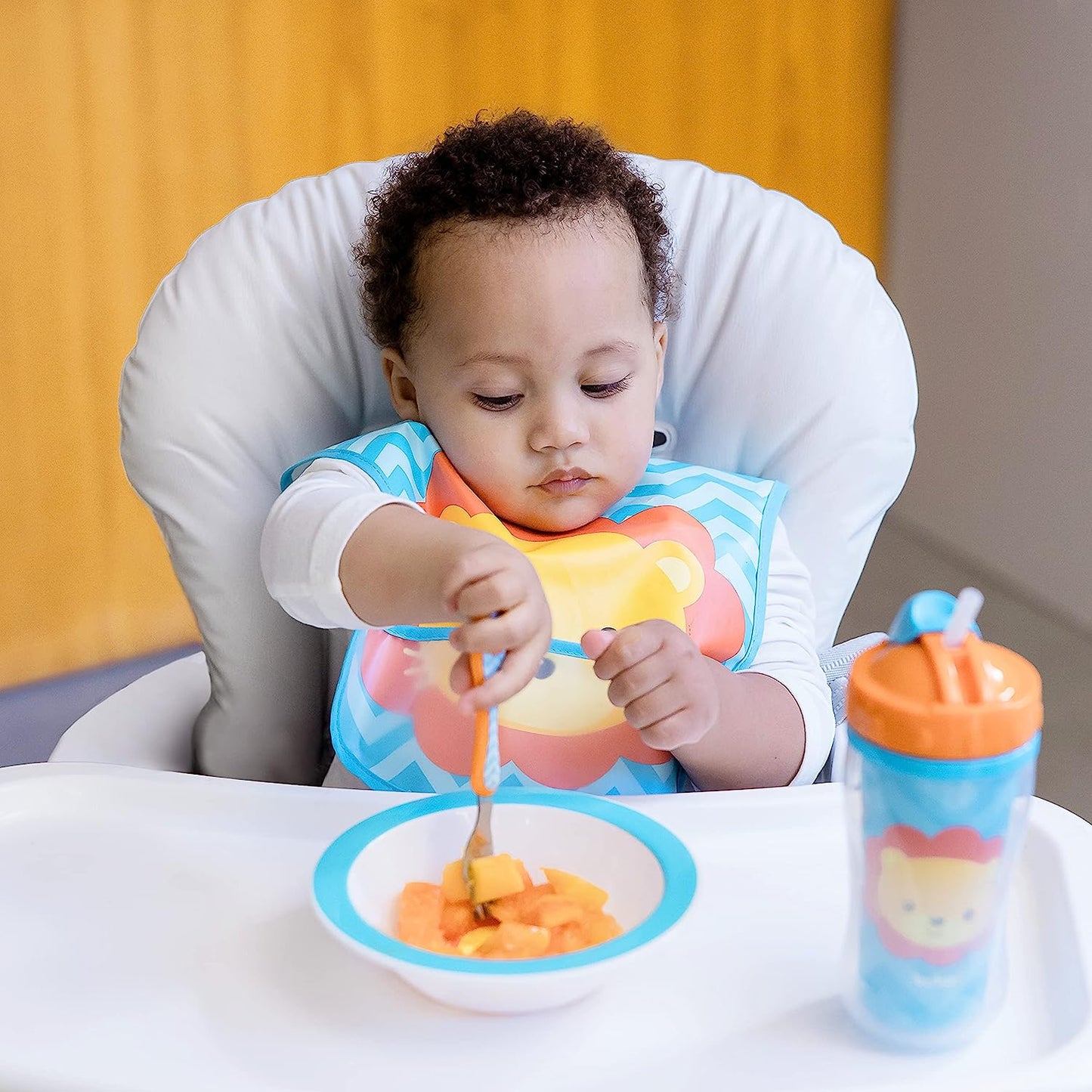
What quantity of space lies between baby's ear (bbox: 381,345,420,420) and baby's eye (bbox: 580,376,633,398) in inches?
5.2

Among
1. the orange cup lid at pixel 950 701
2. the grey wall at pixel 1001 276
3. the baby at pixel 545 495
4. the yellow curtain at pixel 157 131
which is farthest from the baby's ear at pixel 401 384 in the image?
the grey wall at pixel 1001 276

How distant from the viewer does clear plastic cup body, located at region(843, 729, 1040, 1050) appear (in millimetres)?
525

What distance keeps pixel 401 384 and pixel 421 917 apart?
18.2 inches

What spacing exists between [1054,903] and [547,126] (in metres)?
0.67

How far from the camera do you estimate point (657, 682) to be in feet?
2.51

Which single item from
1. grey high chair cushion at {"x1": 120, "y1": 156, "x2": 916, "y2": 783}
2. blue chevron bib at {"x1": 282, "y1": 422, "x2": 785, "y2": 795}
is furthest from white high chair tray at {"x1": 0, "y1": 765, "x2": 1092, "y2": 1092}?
grey high chair cushion at {"x1": 120, "y1": 156, "x2": 916, "y2": 783}

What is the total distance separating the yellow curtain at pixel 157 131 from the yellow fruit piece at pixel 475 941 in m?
1.65

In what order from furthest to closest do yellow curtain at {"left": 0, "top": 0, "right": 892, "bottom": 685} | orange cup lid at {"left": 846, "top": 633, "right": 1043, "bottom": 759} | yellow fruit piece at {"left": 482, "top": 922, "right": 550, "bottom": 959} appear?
yellow curtain at {"left": 0, "top": 0, "right": 892, "bottom": 685}, yellow fruit piece at {"left": 482, "top": 922, "right": 550, "bottom": 959}, orange cup lid at {"left": 846, "top": 633, "right": 1043, "bottom": 759}

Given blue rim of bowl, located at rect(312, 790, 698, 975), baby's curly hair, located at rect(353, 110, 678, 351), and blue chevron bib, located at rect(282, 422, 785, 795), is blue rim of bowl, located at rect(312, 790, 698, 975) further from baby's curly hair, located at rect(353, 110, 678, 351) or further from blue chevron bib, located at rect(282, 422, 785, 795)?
baby's curly hair, located at rect(353, 110, 678, 351)

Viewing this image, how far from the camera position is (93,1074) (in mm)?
569

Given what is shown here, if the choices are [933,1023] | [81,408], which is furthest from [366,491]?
[81,408]

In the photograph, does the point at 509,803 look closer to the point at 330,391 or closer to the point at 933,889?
the point at 933,889

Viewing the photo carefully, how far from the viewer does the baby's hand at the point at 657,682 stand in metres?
0.76

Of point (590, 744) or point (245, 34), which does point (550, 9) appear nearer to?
point (245, 34)
